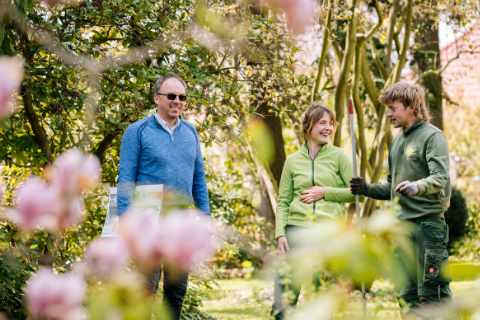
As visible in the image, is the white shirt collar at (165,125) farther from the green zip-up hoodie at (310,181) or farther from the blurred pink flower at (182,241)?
the blurred pink flower at (182,241)

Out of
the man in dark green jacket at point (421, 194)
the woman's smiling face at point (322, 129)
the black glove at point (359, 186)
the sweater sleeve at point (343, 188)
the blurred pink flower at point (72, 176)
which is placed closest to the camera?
the blurred pink flower at point (72, 176)

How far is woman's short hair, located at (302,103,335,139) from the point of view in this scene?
16.0 ft

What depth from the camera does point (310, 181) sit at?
4945 mm

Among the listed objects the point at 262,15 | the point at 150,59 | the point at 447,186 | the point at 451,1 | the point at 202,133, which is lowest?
the point at 447,186

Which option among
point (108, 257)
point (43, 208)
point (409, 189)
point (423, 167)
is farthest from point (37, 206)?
point (423, 167)

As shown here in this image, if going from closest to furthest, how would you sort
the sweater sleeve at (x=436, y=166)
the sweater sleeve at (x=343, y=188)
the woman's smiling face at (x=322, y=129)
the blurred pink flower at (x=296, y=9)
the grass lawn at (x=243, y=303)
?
1. the blurred pink flower at (x=296, y=9)
2. the sweater sleeve at (x=436, y=166)
3. the sweater sleeve at (x=343, y=188)
4. the woman's smiling face at (x=322, y=129)
5. the grass lawn at (x=243, y=303)

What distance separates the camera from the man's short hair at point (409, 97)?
14.5 feet

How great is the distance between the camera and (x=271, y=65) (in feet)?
24.2

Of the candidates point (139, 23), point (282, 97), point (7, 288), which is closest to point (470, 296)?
point (7, 288)

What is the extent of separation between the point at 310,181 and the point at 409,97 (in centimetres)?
78

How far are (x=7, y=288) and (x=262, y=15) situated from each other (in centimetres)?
340

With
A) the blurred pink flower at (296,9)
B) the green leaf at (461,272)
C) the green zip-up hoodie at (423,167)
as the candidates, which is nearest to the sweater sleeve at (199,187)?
the green zip-up hoodie at (423,167)

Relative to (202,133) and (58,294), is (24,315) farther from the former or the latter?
(58,294)

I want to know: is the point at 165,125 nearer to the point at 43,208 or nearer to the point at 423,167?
the point at 423,167
